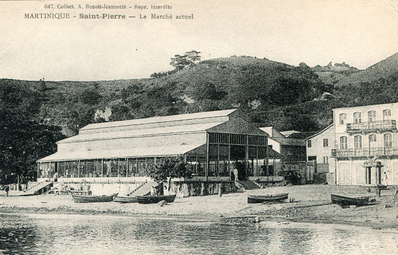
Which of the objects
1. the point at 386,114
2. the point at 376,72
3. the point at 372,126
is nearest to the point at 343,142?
the point at 372,126

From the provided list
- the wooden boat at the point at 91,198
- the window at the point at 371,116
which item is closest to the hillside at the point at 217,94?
the window at the point at 371,116

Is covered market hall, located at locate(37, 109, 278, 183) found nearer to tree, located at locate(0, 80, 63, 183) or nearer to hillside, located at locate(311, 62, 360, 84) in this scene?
tree, located at locate(0, 80, 63, 183)

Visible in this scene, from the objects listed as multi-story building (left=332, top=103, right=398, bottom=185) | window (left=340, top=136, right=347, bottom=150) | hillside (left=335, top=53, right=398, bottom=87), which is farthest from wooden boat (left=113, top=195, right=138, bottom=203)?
hillside (left=335, top=53, right=398, bottom=87)

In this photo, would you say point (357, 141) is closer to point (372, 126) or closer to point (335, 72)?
point (372, 126)

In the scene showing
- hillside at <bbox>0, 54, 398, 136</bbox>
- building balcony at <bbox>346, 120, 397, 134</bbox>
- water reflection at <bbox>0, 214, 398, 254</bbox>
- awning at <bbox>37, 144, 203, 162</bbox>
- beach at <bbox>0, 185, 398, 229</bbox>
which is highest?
hillside at <bbox>0, 54, 398, 136</bbox>

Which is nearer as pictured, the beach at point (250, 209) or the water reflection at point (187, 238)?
the water reflection at point (187, 238)

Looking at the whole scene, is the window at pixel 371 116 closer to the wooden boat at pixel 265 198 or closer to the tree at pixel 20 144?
the wooden boat at pixel 265 198
